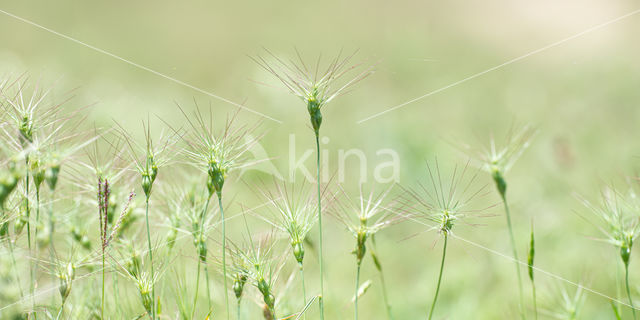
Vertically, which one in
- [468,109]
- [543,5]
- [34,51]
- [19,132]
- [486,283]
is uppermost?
[543,5]

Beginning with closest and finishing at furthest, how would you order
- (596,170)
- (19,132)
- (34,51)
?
(19,132), (596,170), (34,51)

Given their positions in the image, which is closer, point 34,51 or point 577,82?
point 577,82

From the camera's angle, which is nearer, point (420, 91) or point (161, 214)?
point (161, 214)

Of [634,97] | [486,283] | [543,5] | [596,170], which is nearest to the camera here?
[486,283]

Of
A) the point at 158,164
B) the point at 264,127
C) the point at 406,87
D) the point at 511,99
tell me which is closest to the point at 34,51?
the point at 264,127

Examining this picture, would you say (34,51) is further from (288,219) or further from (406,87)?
(288,219)

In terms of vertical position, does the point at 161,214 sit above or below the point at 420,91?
below

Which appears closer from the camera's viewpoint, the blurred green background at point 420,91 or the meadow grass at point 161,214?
the meadow grass at point 161,214

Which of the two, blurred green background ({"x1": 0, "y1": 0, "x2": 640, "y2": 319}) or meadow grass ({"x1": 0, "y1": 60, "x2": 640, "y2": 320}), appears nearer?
meadow grass ({"x1": 0, "y1": 60, "x2": 640, "y2": 320})
